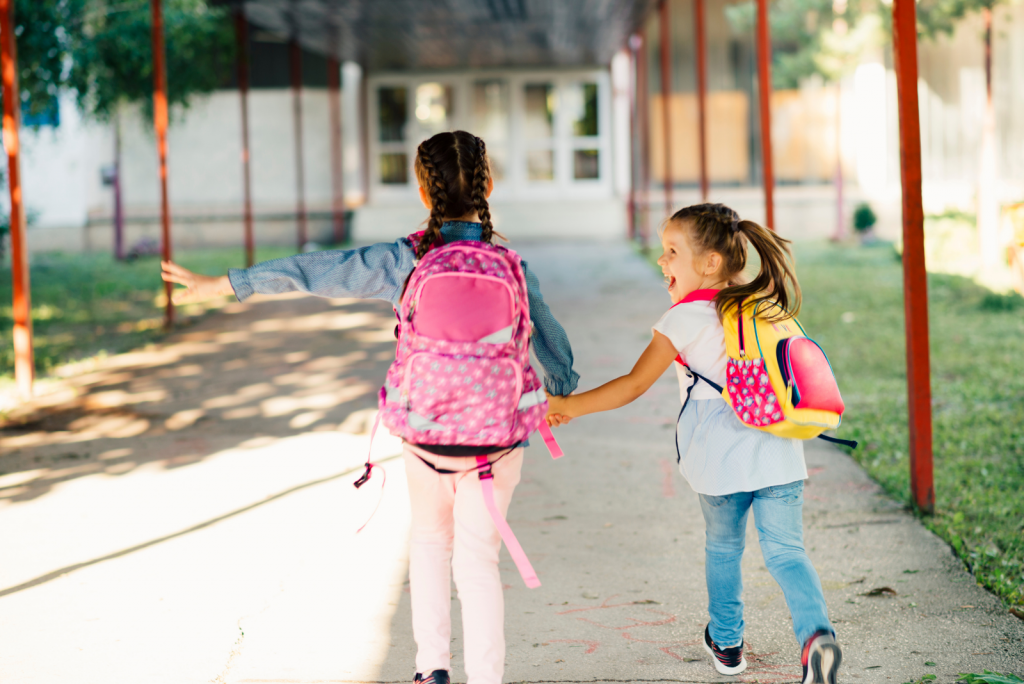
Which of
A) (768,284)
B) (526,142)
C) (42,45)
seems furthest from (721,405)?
(526,142)

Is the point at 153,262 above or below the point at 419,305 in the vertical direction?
above

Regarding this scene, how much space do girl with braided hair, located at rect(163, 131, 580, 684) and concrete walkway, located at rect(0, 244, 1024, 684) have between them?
453 mm

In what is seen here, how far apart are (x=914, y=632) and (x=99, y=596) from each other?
2.74 m

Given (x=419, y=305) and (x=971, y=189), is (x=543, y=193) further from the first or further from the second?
(x=419, y=305)

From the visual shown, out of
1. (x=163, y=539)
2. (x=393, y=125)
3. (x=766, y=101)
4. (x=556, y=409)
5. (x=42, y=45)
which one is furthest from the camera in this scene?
(x=393, y=125)

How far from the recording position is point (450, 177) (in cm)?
248

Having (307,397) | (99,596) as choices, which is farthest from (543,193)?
(99,596)

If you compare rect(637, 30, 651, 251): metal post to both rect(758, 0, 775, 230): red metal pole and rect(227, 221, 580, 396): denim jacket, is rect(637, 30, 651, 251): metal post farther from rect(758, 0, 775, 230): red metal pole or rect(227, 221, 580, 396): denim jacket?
rect(227, 221, 580, 396): denim jacket

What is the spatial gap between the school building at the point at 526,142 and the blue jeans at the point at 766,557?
17234 millimetres

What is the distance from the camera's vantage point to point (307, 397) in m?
6.80

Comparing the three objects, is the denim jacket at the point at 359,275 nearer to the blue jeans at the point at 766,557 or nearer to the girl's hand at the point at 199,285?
the girl's hand at the point at 199,285

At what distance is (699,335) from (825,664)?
88cm

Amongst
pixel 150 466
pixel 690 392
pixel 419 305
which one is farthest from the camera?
pixel 150 466

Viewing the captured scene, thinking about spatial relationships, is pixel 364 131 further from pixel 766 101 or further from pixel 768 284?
pixel 768 284
